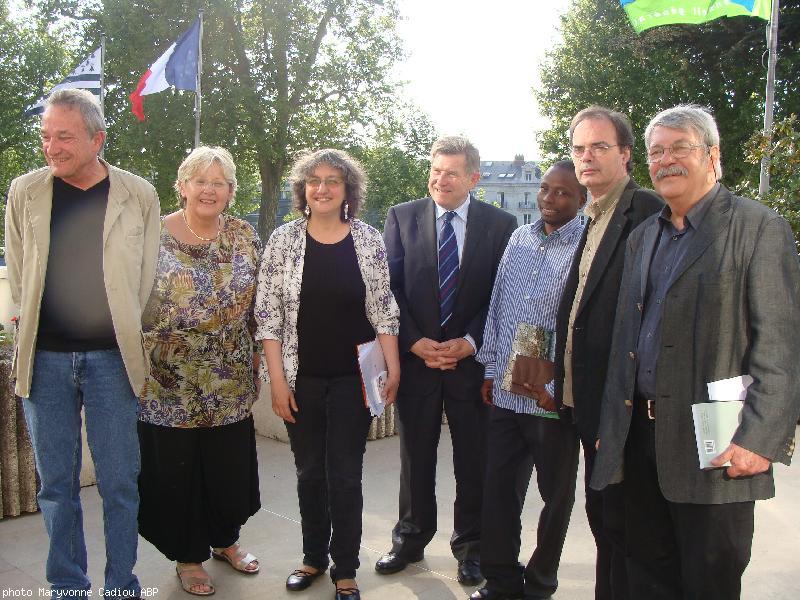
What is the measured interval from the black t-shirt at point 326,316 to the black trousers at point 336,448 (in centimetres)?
7

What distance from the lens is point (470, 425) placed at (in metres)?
3.86

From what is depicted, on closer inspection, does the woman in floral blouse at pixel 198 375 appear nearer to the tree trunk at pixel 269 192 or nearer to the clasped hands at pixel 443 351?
the clasped hands at pixel 443 351

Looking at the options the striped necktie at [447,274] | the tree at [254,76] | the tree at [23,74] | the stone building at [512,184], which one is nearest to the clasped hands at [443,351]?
the striped necktie at [447,274]

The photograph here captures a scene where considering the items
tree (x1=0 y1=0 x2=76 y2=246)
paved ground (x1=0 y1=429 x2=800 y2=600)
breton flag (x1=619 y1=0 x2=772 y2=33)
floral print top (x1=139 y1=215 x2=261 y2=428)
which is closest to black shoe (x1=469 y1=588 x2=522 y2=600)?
paved ground (x1=0 y1=429 x2=800 y2=600)

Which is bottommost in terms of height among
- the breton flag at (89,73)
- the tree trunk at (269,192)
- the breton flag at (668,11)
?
the tree trunk at (269,192)

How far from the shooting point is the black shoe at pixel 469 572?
3.72 metres

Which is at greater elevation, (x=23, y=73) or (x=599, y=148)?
(x=23, y=73)

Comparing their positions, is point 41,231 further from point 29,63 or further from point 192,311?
point 29,63

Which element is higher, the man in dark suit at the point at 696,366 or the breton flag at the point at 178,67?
the breton flag at the point at 178,67

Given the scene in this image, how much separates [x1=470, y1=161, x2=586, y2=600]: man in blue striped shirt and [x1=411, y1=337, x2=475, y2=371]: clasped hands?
0.20 meters

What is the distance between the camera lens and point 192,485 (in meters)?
3.62

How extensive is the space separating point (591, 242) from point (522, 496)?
4.09 ft

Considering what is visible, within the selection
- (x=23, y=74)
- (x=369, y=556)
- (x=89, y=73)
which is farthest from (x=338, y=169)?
(x=23, y=74)

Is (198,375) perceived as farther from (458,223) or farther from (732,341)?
(732,341)
